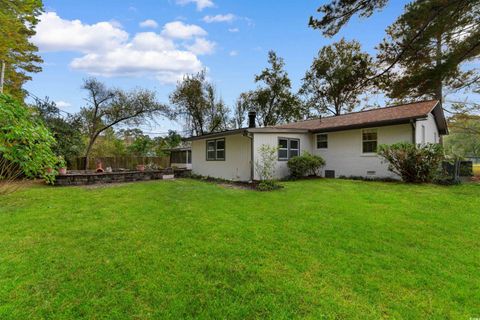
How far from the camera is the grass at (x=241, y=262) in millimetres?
2268

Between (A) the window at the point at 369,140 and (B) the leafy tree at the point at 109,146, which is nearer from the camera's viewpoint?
(A) the window at the point at 369,140

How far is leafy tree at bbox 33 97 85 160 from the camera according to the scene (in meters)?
14.5

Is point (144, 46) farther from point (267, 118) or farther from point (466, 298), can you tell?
point (466, 298)

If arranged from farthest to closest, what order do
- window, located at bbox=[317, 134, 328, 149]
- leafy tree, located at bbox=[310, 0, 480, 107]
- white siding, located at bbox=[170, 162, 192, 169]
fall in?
white siding, located at bbox=[170, 162, 192, 169], window, located at bbox=[317, 134, 328, 149], leafy tree, located at bbox=[310, 0, 480, 107]

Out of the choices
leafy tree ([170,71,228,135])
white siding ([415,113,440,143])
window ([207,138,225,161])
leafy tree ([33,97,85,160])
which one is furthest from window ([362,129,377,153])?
leafy tree ([170,71,228,135])

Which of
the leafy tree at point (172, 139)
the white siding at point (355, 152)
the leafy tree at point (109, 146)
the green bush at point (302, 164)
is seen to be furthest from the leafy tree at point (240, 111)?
the green bush at point (302, 164)

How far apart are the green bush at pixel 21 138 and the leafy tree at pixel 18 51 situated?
6.30 m

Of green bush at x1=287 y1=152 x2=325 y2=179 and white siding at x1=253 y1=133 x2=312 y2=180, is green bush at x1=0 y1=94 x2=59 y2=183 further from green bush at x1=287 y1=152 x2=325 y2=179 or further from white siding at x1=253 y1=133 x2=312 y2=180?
green bush at x1=287 y1=152 x2=325 y2=179

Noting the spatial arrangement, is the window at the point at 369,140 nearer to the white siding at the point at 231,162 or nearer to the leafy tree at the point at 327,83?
the white siding at the point at 231,162

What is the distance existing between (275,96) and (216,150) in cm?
1475

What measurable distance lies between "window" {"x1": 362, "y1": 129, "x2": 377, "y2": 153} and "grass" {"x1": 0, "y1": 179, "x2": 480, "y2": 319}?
18.0ft

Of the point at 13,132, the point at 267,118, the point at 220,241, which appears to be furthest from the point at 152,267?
the point at 267,118

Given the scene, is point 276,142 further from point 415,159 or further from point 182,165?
point 182,165

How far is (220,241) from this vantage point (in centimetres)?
378
